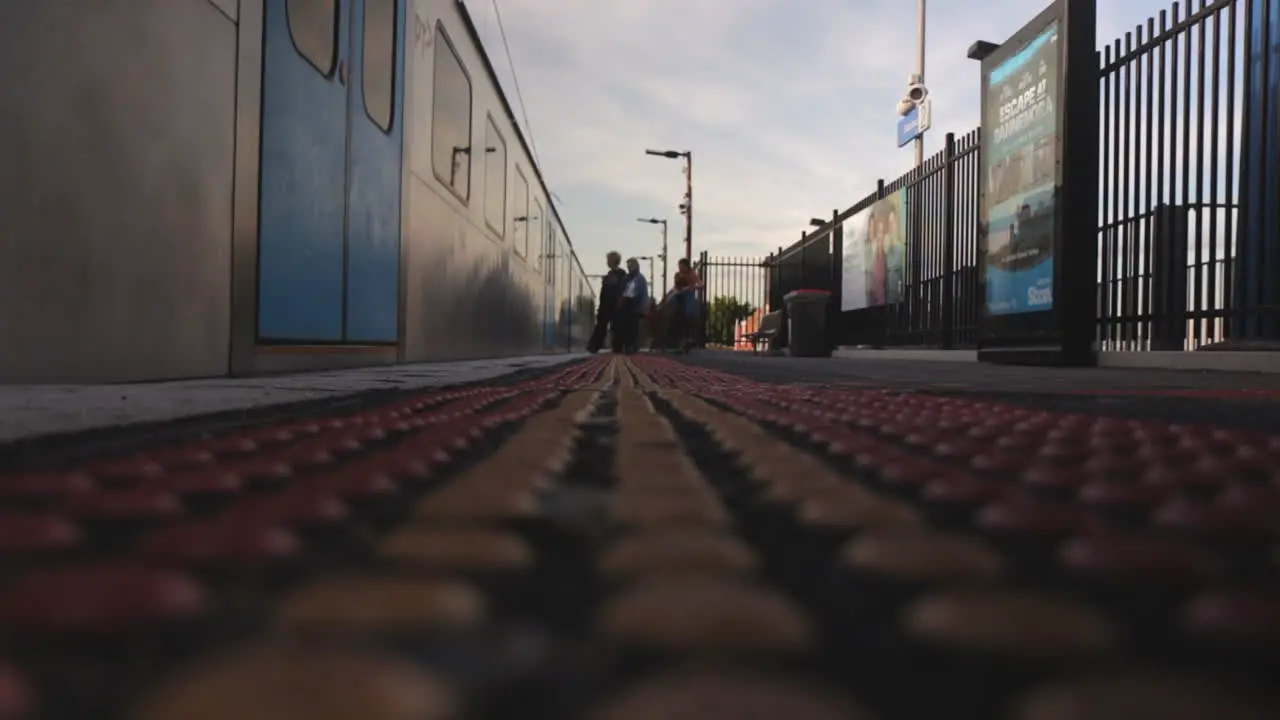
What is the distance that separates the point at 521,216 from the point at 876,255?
19.3 feet

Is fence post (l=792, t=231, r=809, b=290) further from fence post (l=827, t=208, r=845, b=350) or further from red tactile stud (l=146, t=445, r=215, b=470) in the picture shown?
red tactile stud (l=146, t=445, r=215, b=470)

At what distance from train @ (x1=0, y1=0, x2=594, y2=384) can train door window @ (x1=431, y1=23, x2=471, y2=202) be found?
0.11 metres

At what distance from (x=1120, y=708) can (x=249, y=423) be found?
54.6 inches

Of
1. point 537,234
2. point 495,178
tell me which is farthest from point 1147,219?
point 537,234

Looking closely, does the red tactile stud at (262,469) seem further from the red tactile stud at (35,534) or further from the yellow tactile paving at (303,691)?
the yellow tactile paving at (303,691)

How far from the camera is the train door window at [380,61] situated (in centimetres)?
481

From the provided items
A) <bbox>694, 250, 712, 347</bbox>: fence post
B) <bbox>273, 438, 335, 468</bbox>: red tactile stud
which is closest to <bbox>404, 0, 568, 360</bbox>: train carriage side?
<bbox>273, 438, 335, 468</bbox>: red tactile stud

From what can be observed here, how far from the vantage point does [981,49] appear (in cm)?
851

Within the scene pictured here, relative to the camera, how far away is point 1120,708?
1.01ft

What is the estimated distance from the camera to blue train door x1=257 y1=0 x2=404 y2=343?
3.57 meters

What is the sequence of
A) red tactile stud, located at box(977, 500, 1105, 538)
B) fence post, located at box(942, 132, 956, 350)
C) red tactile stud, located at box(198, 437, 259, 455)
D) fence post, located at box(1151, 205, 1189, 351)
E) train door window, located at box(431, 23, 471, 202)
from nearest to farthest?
red tactile stud, located at box(977, 500, 1105, 538)
red tactile stud, located at box(198, 437, 259, 455)
fence post, located at box(1151, 205, 1189, 351)
train door window, located at box(431, 23, 471, 202)
fence post, located at box(942, 132, 956, 350)

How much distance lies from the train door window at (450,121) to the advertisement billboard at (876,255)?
7112 millimetres

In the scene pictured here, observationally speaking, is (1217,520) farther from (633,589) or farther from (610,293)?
(610,293)

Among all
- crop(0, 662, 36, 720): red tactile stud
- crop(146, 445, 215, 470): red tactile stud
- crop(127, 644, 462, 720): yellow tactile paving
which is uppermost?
crop(146, 445, 215, 470): red tactile stud
